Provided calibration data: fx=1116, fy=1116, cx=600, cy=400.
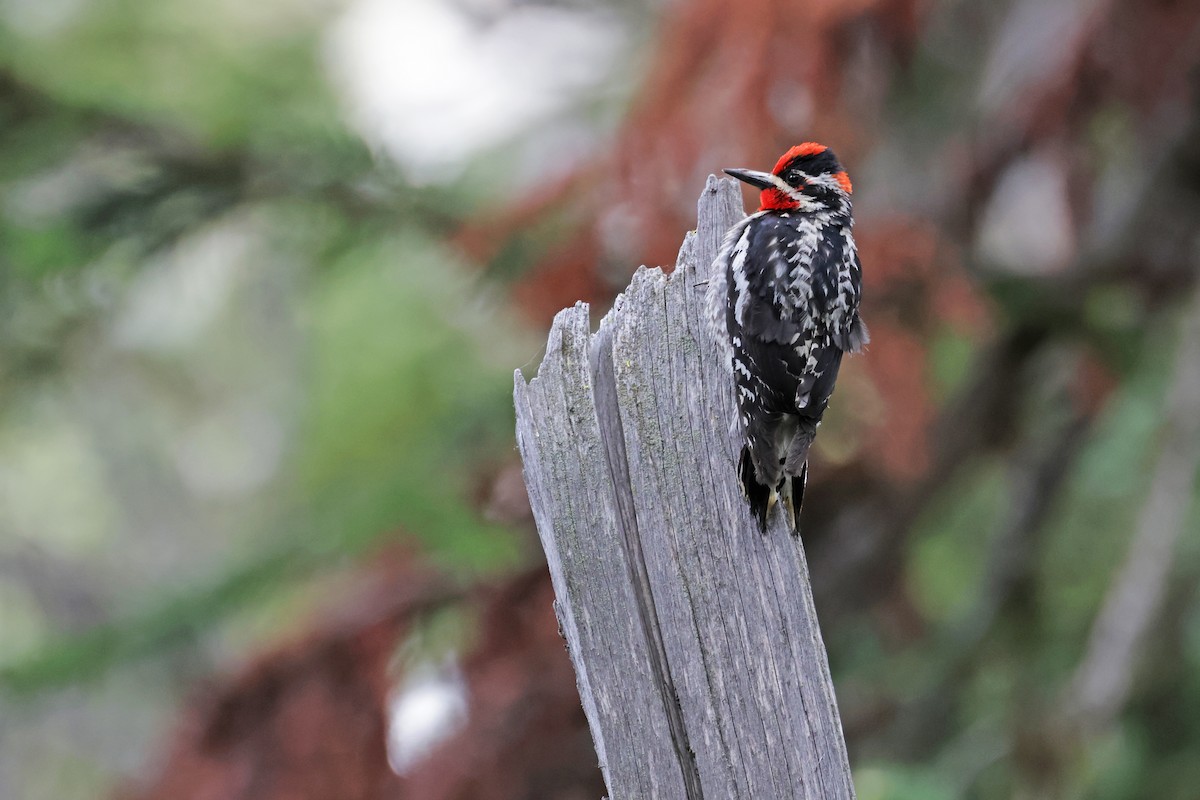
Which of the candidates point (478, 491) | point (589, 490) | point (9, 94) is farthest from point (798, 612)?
point (9, 94)

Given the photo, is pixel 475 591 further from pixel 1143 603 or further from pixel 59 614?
pixel 59 614

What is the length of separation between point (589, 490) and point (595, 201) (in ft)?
8.40

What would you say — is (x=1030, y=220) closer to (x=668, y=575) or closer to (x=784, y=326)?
(x=784, y=326)

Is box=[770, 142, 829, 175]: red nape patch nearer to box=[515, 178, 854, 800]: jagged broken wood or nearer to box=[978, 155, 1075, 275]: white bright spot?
box=[515, 178, 854, 800]: jagged broken wood

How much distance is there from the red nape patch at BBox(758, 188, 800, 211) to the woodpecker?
29mm

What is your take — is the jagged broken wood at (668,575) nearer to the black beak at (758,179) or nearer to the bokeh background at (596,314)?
the black beak at (758,179)

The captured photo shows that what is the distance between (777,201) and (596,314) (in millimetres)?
1643

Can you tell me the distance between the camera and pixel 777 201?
3.21 meters

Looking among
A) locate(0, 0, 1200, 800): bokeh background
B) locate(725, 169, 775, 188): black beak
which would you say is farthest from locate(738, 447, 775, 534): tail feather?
locate(0, 0, 1200, 800): bokeh background

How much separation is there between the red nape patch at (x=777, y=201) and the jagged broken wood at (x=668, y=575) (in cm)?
110

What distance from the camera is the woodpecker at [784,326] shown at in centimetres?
214

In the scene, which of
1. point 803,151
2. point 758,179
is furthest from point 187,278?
point 803,151

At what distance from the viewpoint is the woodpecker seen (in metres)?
2.14

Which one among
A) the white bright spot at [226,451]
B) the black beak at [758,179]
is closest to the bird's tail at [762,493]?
the black beak at [758,179]
